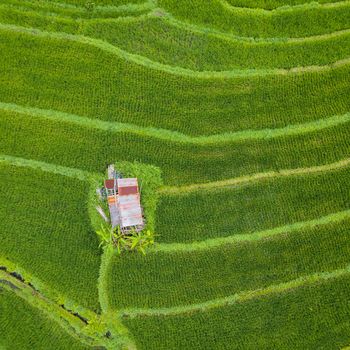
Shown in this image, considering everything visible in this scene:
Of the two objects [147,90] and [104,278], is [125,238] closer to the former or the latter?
[104,278]

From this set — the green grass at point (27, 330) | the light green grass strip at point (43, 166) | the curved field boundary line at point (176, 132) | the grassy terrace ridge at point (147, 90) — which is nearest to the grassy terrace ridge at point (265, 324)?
the green grass at point (27, 330)

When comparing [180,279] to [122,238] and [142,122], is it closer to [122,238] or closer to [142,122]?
[122,238]

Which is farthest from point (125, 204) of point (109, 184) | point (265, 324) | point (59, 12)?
point (59, 12)

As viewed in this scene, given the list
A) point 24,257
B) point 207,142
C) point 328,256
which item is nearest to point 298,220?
point 328,256

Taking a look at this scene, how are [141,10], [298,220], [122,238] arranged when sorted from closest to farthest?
[122,238]
[298,220]
[141,10]

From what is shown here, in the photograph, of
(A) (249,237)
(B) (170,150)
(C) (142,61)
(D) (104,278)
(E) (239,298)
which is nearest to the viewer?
(D) (104,278)

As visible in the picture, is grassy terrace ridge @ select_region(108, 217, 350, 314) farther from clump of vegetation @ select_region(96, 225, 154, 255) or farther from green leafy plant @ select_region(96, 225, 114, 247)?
green leafy plant @ select_region(96, 225, 114, 247)
